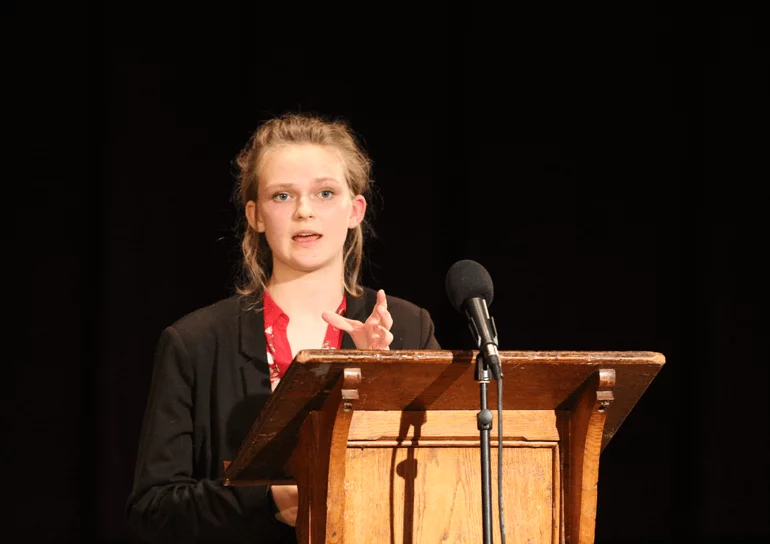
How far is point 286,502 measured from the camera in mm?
1900

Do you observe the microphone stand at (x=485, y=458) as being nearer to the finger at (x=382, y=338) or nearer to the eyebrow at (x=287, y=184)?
the finger at (x=382, y=338)

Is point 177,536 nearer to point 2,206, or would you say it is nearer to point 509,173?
point 2,206

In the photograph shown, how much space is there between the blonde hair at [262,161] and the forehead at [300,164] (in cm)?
2

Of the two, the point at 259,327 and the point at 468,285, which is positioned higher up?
the point at 468,285

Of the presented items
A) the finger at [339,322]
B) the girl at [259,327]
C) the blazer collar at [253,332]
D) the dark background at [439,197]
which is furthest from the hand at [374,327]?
the dark background at [439,197]

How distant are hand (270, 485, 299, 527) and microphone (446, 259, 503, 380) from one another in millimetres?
564

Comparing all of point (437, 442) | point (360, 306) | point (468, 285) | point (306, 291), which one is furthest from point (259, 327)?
point (468, 285)

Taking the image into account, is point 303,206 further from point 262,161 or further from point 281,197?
point 262,161

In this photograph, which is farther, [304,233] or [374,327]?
[304,233]

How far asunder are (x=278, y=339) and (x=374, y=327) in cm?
49

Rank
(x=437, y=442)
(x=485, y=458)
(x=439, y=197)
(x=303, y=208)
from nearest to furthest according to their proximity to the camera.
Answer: (x=485, y=458), (x=437, y=442), (x=303, y=208), (x=439, y=197)

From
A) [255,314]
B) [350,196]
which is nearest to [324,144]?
[350,196]

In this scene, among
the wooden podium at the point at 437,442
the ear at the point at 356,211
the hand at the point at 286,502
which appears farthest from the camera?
the ear at the point at 356,211

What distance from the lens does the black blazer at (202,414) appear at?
2080mm
